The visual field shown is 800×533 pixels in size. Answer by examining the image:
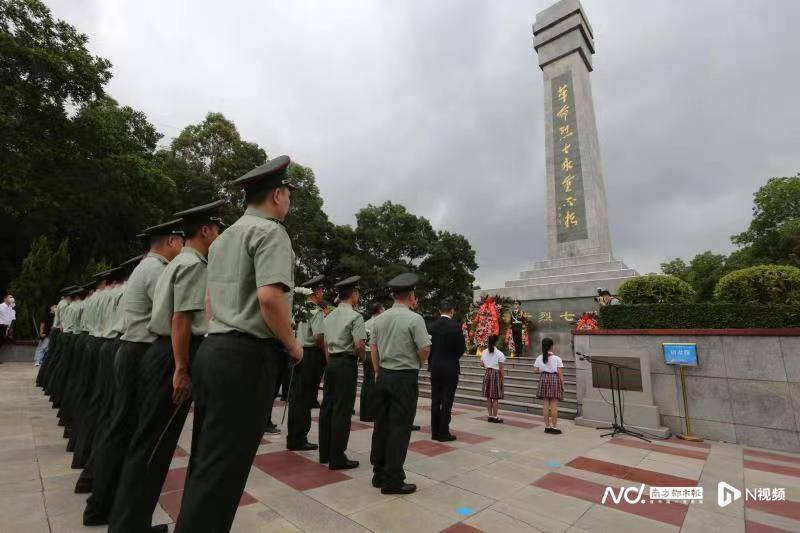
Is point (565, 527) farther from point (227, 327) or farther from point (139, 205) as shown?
point (139, 205)

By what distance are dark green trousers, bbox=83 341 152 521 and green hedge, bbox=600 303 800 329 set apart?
852cm

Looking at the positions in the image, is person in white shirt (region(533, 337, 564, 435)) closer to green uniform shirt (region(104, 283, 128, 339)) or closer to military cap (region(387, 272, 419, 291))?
military cap (region(387, 272, 419, 291))

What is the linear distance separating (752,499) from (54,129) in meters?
25.1

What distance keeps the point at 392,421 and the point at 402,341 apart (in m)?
0.80

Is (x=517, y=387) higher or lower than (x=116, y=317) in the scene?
lower

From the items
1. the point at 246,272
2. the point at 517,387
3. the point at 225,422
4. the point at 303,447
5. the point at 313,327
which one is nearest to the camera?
the point at 225,422

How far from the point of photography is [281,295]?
191 centimetres

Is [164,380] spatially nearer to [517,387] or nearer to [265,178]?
[265,178]

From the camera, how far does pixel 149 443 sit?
2410 mm

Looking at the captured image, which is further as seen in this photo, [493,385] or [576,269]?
[576,269]

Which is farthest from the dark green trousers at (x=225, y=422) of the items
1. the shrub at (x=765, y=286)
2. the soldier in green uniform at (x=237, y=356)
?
the shrub at (x=765, y=286)

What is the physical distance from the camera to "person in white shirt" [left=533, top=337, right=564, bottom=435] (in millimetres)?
6781

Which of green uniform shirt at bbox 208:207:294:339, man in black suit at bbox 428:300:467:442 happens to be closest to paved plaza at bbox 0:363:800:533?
man in black suit at bbox 428:300:467:442

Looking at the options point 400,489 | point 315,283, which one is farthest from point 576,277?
point 400,489
